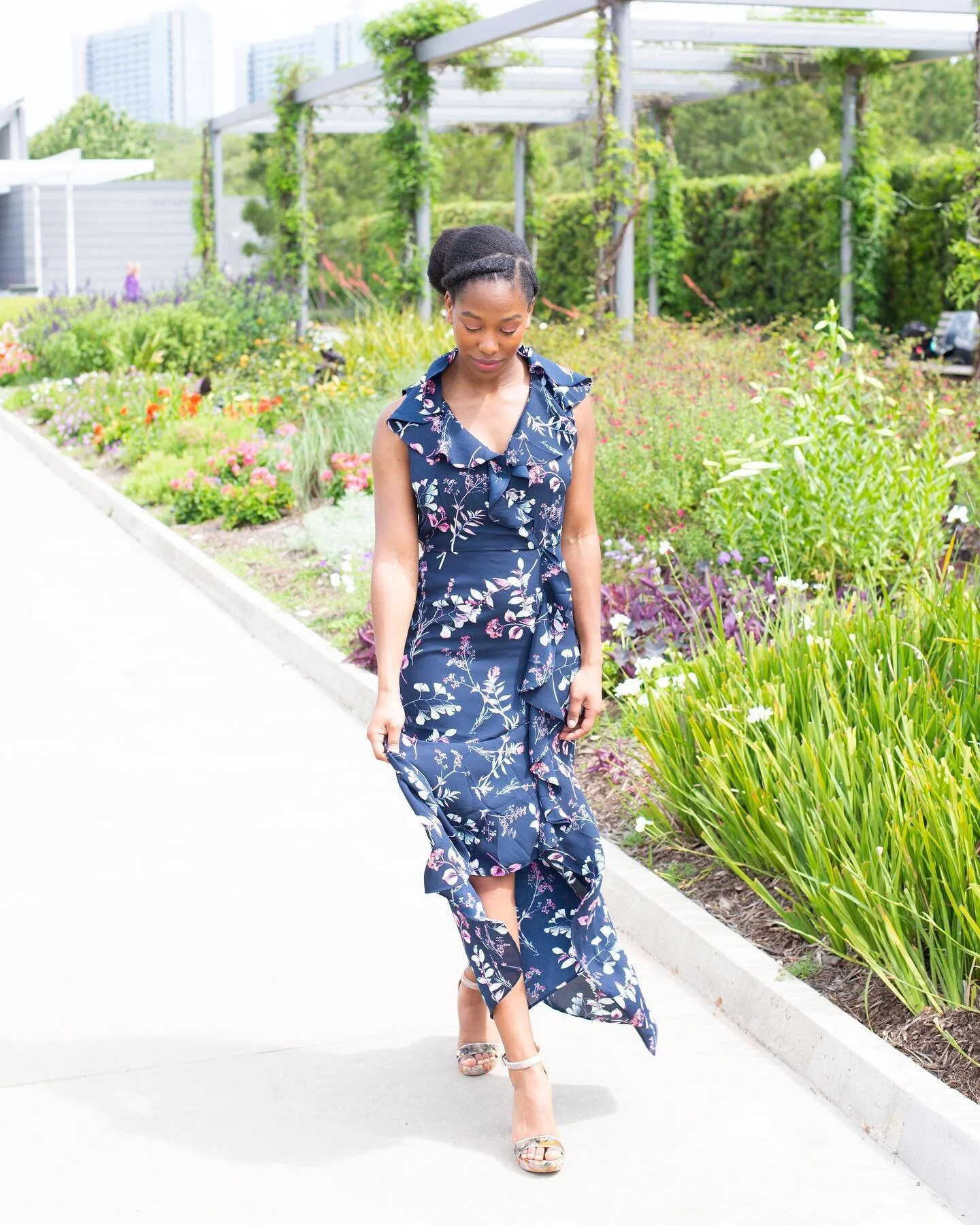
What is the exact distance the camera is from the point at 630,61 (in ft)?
46.1

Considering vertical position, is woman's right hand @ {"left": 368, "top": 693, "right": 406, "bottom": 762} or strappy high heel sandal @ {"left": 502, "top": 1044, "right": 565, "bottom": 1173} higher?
woman's right hand @ {"left": 368, "top": 693, "right": 406, "bottom": 762}

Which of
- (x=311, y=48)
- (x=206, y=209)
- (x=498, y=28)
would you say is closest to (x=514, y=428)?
(x=498, y=28)

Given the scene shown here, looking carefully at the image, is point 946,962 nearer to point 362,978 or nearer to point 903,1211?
point 903,1211

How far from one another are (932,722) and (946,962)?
77 centimetres

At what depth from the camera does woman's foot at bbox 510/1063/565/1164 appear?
114 inches

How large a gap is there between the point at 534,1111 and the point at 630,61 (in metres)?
12.6

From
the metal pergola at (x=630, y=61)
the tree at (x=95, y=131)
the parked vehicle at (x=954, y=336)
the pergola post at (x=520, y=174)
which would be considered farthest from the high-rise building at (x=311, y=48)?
the parked vehicle at (x=954, y=336)

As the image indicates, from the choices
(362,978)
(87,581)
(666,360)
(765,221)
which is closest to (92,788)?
Answer: (362,978)

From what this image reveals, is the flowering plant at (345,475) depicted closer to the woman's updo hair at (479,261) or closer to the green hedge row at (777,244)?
the woman's updo hair at (479,261)

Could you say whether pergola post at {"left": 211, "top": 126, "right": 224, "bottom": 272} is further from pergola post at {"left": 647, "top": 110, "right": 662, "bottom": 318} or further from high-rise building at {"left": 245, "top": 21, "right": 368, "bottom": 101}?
high-rise building at {"left": 245, "top": 21, "right": 368, "bottom": 101}

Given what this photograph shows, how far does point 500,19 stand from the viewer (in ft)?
51.5

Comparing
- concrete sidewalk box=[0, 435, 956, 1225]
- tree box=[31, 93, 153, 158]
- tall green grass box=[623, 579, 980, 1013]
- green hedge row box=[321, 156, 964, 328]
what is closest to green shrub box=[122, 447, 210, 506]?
concrete sidewalk box=[0, 435, 956, 1225]

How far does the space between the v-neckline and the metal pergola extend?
9750mm

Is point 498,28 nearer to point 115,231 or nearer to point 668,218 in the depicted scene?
point 668,218
